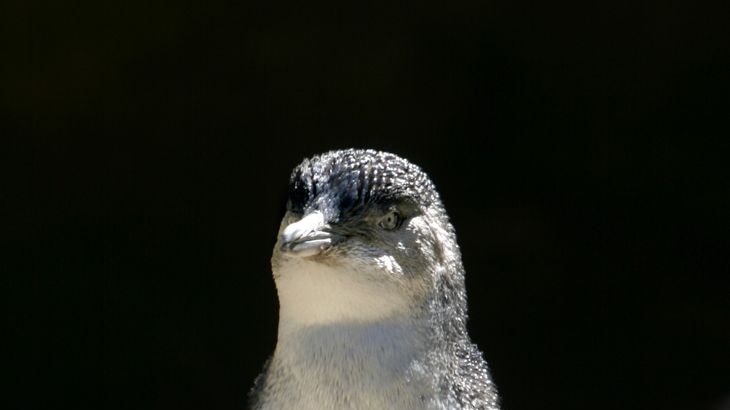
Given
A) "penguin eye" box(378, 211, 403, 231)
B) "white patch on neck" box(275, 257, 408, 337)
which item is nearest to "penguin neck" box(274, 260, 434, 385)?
"white patch on neck" box(275, 257, 408, 337)

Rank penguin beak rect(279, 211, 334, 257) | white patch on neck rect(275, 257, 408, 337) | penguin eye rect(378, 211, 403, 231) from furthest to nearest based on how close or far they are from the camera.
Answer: penguin eye rect(378, 211, 403, 231)
white patch on neck rect(275, 257, 408, 337)
penguin beak rect(279, 211, 334, 257)

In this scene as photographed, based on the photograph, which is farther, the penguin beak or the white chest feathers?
the white chest feathers

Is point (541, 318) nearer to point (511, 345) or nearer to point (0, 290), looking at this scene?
point (511, 345)

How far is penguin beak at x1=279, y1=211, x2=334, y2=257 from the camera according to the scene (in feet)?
9.58

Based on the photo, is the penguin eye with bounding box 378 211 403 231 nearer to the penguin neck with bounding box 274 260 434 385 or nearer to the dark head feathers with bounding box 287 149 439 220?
the dark head feathers with bounding box 287 149 439 220

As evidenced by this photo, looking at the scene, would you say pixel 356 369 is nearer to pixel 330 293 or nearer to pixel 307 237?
pixel 330 293

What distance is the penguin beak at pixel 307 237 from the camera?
292 centimetres

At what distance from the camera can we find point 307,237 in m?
2.95

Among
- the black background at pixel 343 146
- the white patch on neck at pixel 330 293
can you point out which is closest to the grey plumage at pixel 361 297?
the white patch on neck at pixel 330 293

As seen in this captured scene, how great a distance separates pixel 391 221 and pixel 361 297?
0.21 m

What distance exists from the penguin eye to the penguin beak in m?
0.16

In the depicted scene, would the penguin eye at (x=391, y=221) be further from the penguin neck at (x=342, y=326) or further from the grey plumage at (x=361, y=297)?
the penguin neck at (x=342, y=326)

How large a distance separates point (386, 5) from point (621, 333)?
5.95 ft

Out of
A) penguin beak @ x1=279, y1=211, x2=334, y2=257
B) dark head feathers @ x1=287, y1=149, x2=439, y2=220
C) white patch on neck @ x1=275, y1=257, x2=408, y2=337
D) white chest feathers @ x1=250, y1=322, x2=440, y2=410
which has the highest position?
dark head feathers @ x1=287, y1=149, x2=439, y2=220
